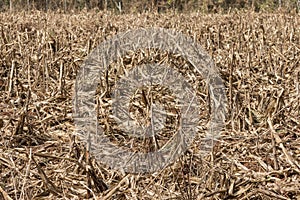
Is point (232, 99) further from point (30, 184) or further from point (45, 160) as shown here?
point (30, 184)

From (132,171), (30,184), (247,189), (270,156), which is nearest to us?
(247,189)

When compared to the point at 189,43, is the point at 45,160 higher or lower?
lower

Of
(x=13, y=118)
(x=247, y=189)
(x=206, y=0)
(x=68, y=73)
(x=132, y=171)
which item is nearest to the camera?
(x=247, y=189)

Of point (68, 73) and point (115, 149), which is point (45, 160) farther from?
point (68, 73)

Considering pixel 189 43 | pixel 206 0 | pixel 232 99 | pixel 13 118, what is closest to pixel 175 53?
pixel 189 43

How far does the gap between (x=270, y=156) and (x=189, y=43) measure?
242 cm

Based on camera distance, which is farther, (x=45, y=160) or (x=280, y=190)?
(x=45, y=160)


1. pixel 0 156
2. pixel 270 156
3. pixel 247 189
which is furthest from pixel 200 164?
pixel 0 156

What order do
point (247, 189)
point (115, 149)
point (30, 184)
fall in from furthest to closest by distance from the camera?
1. point (115, 149)
2. point (30, 184)
3. point (247, 189)

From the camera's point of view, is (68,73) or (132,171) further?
(68,73)

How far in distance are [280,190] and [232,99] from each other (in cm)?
85

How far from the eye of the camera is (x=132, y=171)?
162 cm

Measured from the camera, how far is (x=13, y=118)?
6.97 feet

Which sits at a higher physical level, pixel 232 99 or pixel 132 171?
pixel 232 99
